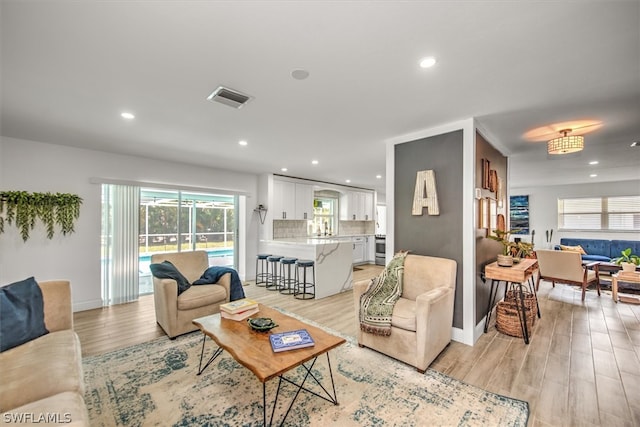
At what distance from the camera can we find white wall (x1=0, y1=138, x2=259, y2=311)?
372 centimetres

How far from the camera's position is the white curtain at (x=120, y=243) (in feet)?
14.8

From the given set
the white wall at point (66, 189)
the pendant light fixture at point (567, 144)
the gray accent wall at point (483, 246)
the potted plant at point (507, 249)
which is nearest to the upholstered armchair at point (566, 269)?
the potted plant at point (507, 249)

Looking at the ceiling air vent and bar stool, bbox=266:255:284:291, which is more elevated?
the ceiling air vent

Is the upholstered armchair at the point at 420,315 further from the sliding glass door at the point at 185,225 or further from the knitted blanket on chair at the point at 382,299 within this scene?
the sliding glass door at the point at 185,225

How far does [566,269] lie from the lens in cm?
488

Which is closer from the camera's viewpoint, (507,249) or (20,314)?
(20,314)

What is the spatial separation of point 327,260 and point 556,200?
7690 millimetres

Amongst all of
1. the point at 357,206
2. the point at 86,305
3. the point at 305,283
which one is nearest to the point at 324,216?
the point at 357,206

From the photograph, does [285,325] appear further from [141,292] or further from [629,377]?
[141,292]

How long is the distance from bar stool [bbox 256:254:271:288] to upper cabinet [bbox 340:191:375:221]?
10.4 ft

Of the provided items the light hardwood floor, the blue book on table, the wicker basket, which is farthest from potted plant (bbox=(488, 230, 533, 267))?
the blue book on table

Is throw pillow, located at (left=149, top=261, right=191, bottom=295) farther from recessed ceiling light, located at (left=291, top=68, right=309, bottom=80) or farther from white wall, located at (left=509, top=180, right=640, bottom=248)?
white wall, located at (left=509, top=180, right=640, bottom=248)

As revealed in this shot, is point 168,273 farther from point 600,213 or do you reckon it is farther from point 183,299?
point 600,213

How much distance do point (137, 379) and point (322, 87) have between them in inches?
116
